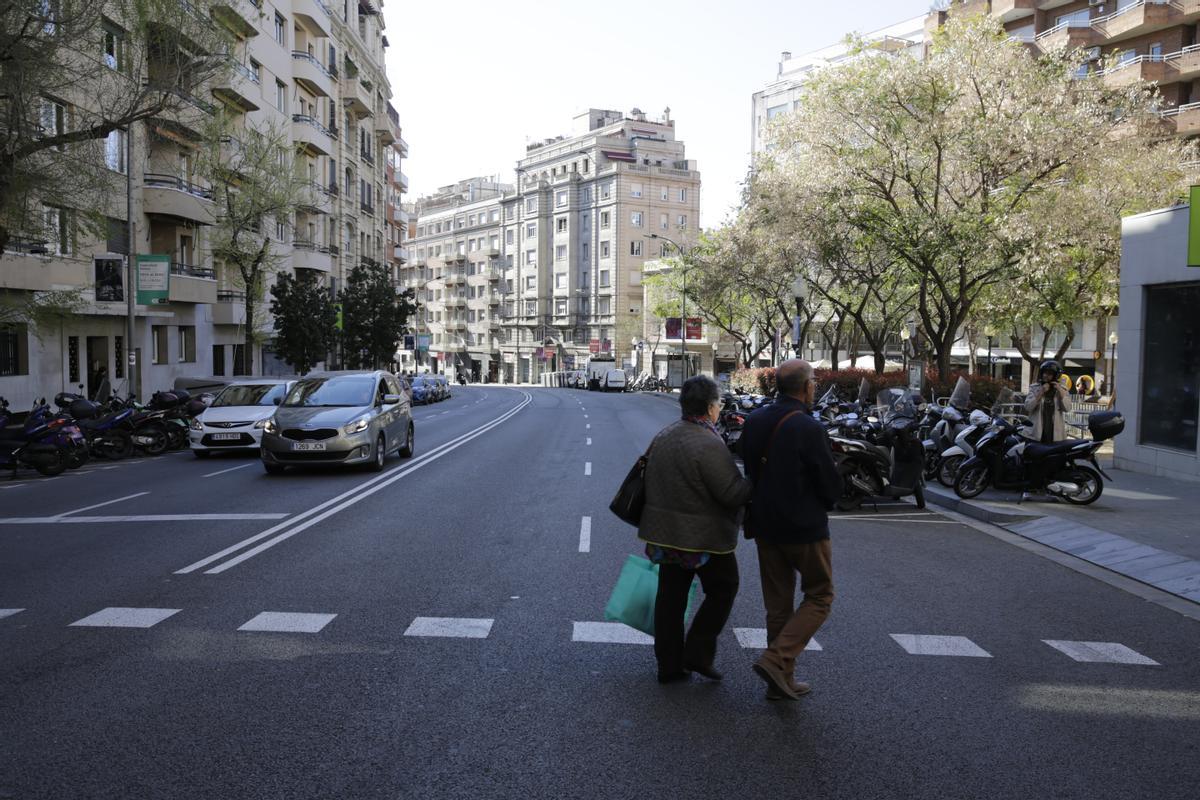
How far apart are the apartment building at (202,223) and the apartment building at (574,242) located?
119 feet

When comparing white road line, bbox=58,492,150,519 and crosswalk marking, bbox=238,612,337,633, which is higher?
crosswalk marking, bbox=238,612,337,633

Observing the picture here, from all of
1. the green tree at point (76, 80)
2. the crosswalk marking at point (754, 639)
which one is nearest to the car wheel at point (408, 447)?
the green tree at point (76, 80)

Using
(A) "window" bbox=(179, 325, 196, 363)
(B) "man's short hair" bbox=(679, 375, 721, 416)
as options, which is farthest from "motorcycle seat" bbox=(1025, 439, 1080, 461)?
(A) "window" bbox=(179, 325, 196, 363)

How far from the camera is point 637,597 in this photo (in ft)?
18.4

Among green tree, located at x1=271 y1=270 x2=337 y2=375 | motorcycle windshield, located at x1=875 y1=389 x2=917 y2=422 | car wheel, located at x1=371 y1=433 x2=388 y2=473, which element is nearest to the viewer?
motorcycle windshield, located at x1=875 y1=389 x2=917 y2=422

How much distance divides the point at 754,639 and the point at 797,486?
1.65 meters

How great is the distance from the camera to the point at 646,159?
96188 millimetres

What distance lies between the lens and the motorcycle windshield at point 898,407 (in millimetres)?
13742

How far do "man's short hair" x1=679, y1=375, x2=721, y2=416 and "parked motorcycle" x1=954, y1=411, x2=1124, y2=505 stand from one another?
859 cm

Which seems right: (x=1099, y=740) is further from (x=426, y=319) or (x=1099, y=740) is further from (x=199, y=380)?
(x=426, y=319)

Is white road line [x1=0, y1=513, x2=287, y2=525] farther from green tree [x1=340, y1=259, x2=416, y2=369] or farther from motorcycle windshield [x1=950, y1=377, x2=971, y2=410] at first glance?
green tree [x1=340, y1=259, x2=416, y2=369]

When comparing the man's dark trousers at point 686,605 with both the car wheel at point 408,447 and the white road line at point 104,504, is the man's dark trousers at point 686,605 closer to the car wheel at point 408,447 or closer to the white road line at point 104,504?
the white road line at point 104,504

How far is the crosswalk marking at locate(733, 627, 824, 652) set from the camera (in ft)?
20.6

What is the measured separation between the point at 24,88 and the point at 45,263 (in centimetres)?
1027
